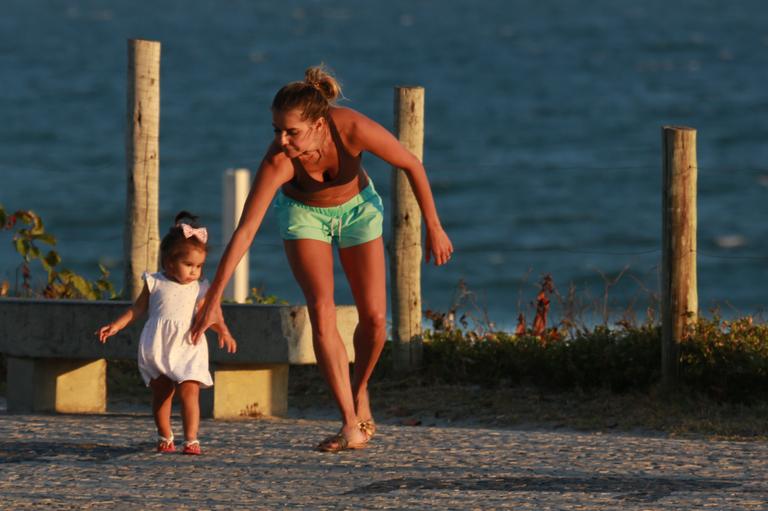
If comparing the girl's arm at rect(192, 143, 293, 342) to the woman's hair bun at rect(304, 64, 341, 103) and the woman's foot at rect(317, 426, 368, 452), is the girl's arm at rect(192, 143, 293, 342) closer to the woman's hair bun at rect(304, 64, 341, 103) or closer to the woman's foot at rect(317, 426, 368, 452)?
the woman's hair bun at rect(304, 64, 341, 103)

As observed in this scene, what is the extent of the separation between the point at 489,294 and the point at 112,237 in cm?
958

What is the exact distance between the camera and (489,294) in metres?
30.7

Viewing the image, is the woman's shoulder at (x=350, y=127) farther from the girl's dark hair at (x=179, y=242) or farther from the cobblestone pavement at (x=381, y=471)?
the cobblestone pavement at (x=381, y=471)

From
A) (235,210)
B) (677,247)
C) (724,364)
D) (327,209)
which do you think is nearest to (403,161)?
(327,209)

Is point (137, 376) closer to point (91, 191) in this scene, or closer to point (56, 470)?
point (56, 470)

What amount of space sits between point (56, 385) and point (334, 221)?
250cm

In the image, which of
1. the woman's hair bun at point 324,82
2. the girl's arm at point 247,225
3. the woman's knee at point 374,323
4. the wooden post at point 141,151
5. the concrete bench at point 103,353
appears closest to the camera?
the girl's arm at point 247,225

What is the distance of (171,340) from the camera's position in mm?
7137

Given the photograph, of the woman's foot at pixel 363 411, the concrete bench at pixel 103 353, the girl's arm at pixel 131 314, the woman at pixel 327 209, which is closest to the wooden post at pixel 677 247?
the concrete bench at pixel 103 353

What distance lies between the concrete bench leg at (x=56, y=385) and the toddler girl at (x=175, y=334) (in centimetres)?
177

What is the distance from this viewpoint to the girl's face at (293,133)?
682 cm

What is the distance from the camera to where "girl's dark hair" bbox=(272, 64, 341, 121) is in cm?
684

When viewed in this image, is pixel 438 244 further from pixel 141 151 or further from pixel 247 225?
pixel 141 151

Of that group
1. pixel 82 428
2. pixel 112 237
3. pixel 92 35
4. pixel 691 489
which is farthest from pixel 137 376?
pixel 92 35
